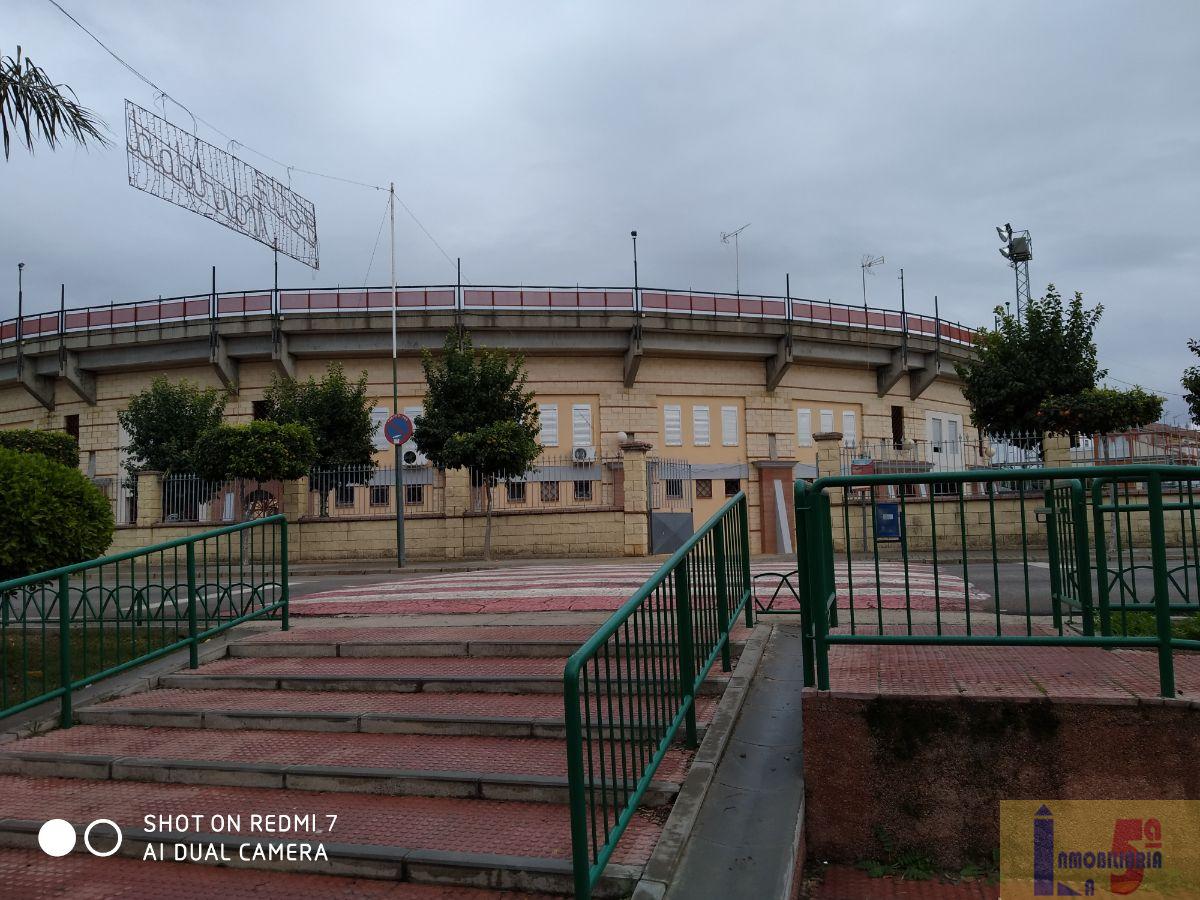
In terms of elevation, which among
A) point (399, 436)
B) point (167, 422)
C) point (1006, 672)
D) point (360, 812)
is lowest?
point (360, 812)

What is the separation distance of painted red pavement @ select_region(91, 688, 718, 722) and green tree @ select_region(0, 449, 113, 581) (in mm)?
1401

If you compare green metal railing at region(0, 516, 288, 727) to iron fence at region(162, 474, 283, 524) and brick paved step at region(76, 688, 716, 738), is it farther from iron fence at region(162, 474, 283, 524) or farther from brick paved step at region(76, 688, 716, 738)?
iron fence at region(162, 474, 283, 524)

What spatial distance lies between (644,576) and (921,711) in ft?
23.1

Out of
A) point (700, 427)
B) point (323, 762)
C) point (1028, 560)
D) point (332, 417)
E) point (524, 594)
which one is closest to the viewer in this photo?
point (323, 762)

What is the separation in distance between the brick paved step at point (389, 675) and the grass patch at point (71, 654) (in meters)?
0.45

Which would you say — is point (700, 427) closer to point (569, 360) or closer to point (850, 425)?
point (569, 360)

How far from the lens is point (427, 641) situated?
618 cm

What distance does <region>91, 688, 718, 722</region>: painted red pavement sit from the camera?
479cm

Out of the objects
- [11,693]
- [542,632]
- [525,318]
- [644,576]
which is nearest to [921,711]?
[542,632]

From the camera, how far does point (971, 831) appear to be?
3676 millimetres

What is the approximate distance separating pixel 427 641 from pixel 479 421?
13.2 m

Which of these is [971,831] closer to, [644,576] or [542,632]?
[542,632]

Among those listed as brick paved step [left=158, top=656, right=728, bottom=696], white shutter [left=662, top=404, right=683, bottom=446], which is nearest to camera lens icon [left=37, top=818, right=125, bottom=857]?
brick paved step [left=158, top=656, right=728, bottom=696]

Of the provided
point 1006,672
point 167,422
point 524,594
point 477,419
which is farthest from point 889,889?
point 167,422
